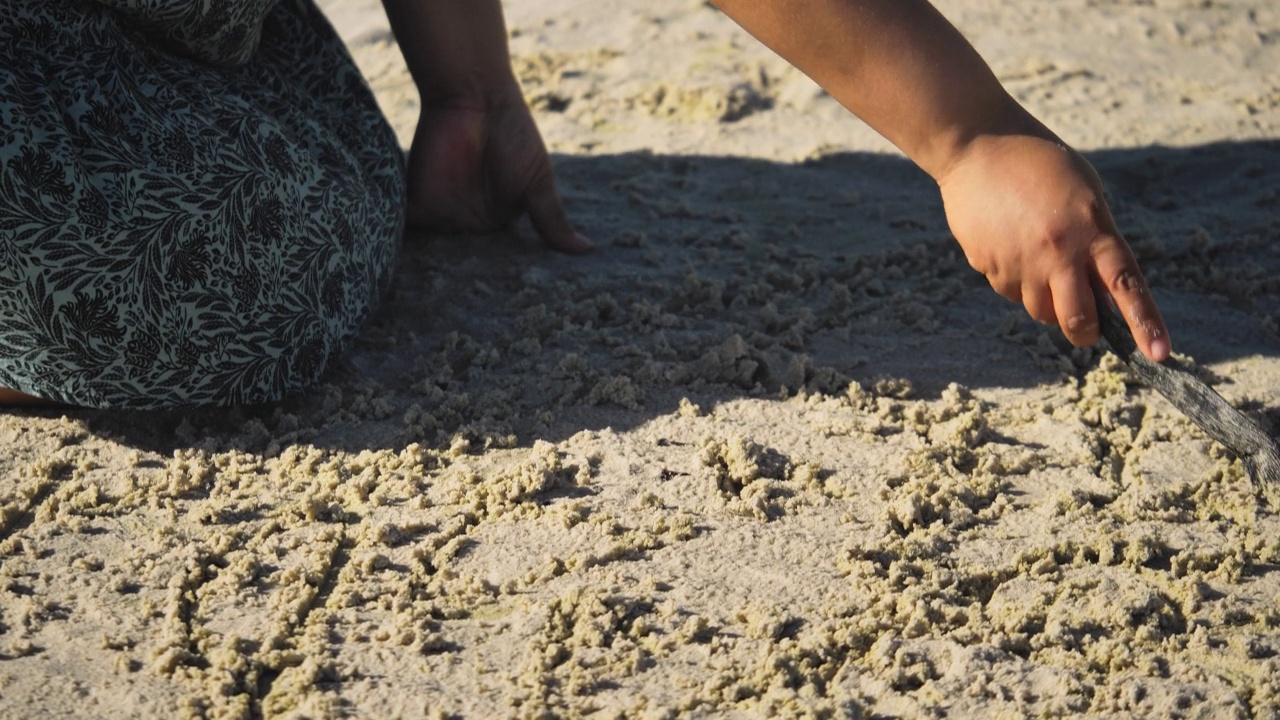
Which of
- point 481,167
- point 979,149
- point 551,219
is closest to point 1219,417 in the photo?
point 979,149

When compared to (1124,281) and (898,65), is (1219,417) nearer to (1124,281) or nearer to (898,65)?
(1124,281)

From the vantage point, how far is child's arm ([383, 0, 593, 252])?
6.79 ft

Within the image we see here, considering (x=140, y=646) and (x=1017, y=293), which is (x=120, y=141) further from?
(x=1017, y=293)

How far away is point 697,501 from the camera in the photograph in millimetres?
1458

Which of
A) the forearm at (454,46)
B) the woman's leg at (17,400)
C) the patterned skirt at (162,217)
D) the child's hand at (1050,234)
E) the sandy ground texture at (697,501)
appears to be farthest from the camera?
the forearm at (454,46)

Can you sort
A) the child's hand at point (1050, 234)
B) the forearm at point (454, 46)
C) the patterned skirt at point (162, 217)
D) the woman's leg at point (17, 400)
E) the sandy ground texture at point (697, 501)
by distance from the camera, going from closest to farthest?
the sandy ground texture at point (697, 501) → the child's hand at point (1050, 234) → the patterned skirt at point (162, 217) → the woman's leg at point (17, 400) → the forearm at point (454, 46)

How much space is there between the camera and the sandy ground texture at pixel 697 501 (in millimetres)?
1184

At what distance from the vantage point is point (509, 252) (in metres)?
2.11

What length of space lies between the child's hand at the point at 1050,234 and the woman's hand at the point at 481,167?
91cm

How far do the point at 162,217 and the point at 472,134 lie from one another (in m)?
0.72

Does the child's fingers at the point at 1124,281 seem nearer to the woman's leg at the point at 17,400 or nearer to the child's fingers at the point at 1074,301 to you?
the child's fingers at the point at 1074,301

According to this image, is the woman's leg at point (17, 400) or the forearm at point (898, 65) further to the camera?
the woman's leg at point (17, 400)

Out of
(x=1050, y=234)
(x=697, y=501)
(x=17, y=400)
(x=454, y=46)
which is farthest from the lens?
(x=454, y=46)

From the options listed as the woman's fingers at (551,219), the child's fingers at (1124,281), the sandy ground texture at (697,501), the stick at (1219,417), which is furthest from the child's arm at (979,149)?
the woman's fingers at (551,219)
